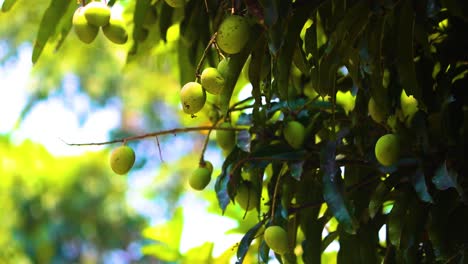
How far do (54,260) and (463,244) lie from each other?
458cm

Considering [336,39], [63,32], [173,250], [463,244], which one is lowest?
[463,244]

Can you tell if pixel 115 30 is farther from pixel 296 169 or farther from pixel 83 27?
pixel 296 169

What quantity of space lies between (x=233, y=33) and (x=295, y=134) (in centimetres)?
25

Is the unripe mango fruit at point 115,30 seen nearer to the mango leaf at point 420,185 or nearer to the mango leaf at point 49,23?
the mango leaf at point 49,23

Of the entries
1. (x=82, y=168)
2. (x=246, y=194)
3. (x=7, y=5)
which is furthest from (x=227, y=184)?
(x=82, y=168)

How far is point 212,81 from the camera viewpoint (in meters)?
0.87

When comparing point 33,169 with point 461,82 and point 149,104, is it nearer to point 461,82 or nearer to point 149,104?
point 149,104

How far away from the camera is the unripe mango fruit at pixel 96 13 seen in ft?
3.21

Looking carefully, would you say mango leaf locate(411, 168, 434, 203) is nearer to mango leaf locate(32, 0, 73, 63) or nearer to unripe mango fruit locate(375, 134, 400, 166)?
unripe mango fruit locate(375, 134, 400, 166)

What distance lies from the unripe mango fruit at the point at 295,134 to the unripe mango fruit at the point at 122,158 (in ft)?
0.67

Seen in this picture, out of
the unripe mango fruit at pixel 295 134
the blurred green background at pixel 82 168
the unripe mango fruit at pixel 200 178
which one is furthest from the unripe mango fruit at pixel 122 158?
the blurred green background at pixel 82 168

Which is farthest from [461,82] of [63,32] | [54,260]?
[54,260]

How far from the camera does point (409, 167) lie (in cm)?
97

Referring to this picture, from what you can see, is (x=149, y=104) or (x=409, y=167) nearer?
(x=409, y=167)
